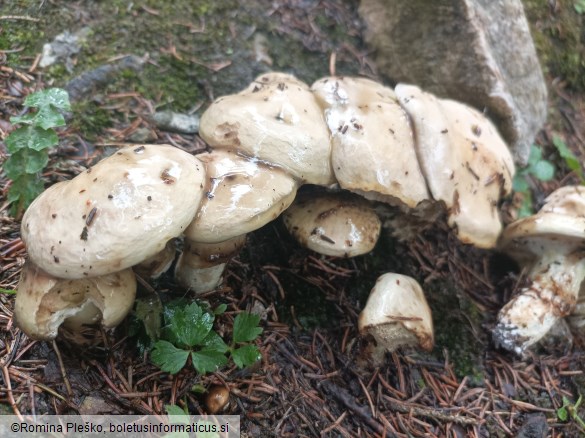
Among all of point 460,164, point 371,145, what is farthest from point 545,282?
point 371,145

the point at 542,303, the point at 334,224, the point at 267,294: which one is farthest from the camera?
the point at 542,303

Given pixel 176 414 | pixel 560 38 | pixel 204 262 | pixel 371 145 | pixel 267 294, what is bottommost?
pixel 267 294

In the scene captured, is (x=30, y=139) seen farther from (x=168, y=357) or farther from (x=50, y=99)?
(x=168, y=357)

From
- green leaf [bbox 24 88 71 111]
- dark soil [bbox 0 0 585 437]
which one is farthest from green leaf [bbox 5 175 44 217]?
green leaf [bbox 24 88 71 111]

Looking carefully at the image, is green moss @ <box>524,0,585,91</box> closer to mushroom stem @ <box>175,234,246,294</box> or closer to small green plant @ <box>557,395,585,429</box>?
small green plant @ <box>557,395,585,429</box>

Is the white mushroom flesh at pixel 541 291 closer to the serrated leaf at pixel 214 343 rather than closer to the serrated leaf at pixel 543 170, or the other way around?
the serrated leaf at pixel 543 170

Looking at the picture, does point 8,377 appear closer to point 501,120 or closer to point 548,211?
point 548,211

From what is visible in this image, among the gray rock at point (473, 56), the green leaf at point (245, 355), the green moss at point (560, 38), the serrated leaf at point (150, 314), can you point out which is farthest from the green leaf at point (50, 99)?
the green moss at point (560, 38)
